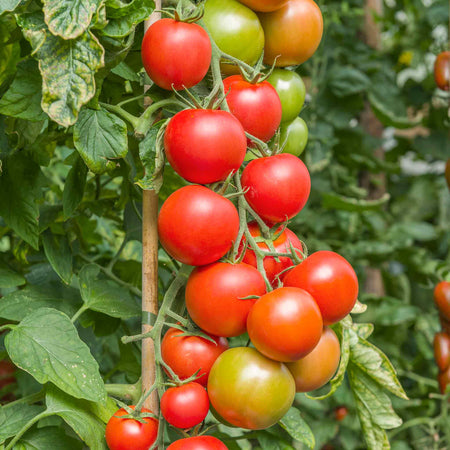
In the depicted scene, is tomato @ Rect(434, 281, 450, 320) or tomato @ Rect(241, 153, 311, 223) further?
tomato @ Rect(434, 281, 450, 320)

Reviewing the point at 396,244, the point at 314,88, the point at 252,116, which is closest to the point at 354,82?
the point at 314,88

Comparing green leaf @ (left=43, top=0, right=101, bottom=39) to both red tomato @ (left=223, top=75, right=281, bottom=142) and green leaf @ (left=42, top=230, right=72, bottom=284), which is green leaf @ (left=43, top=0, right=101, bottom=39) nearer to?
red tomato @ (left=223, top=75, right=281, bottom=142)

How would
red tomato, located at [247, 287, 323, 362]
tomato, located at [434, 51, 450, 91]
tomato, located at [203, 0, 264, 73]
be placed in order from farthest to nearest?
1. tomato, located at [434, 51, 450, 91]
2. tomato, located at [203, 0, 264, 73]
3. red tomato, located at [247, 287, 323, 362]

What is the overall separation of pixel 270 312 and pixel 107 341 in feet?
1.68

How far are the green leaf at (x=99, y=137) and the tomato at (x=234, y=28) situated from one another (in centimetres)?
12

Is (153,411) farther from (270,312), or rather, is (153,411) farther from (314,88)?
(314,88)

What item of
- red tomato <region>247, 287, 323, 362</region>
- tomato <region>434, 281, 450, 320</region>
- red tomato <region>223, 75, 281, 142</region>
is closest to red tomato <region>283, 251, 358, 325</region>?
red tomato <region>247, 287, 323, 362</region>

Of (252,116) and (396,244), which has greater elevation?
(252,116)

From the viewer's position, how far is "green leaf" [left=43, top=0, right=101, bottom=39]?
39 cm

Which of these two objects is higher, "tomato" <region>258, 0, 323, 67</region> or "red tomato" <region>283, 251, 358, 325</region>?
"tomato" <region>258, 0, 323, 67</region>

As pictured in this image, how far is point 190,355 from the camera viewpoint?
1.37ft

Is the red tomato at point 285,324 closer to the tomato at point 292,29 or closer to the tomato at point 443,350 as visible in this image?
the tomato at point 292,29

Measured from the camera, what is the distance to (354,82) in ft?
4.91

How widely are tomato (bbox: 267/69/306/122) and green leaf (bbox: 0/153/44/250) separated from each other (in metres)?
0.26
